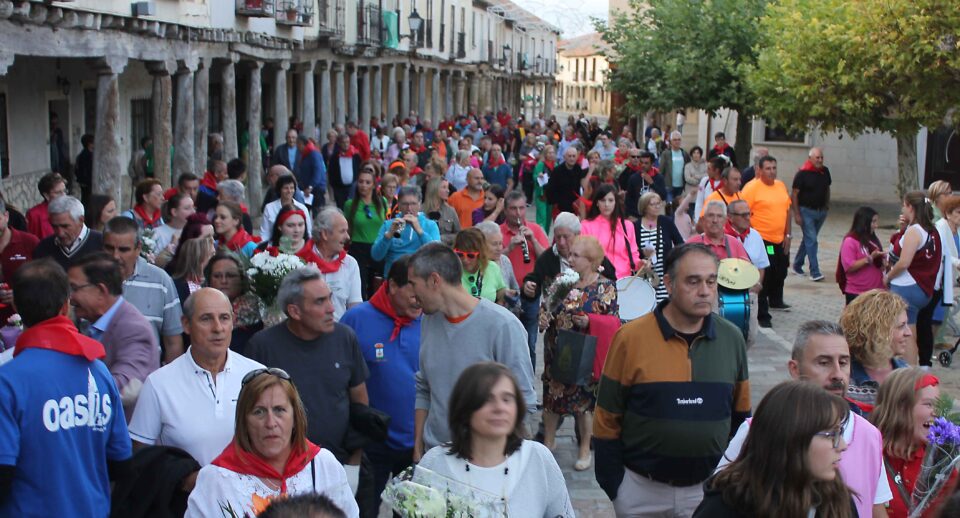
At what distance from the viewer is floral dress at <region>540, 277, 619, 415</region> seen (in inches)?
313

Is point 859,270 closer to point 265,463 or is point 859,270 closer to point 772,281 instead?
point 772,281

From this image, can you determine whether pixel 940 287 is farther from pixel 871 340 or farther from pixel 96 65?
pixel 96 65

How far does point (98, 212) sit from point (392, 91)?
32.0 m

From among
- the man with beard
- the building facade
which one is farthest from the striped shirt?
the building facade

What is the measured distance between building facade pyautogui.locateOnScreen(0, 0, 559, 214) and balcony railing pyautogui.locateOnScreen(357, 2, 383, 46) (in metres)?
0.04

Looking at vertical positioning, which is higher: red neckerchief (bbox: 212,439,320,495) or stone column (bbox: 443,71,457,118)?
stone column (bbox: 443,71,457,118)

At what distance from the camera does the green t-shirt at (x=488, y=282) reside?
27.5ft

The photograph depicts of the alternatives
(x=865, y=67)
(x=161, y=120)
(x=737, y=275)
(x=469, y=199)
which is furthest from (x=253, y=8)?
(x=737, y=275)

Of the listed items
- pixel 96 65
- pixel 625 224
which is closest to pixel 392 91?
pixel 96 65

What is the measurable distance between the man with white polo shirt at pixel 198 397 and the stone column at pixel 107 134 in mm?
10714

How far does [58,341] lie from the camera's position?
4473mm

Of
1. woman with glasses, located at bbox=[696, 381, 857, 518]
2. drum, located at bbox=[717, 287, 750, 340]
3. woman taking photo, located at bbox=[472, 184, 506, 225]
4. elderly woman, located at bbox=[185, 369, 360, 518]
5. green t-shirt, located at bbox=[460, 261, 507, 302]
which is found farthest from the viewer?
woman taking photo, located at bbox=[472, 184, 506, 225]

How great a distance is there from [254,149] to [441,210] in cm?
1187

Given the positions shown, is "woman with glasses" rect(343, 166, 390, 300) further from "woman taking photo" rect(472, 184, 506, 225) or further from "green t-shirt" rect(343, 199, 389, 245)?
"woman taking photo" rect(472, 184, 506, 225)
